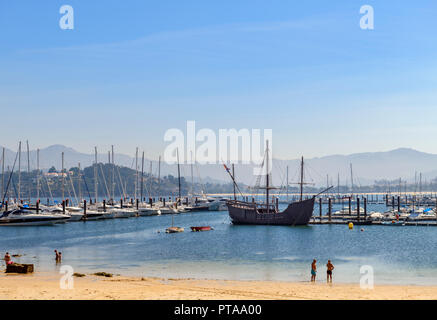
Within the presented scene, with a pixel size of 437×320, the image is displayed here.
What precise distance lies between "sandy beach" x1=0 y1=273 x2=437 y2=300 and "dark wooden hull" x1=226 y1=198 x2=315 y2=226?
67132mm

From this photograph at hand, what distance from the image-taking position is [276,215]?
112m

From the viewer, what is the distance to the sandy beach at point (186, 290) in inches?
1299

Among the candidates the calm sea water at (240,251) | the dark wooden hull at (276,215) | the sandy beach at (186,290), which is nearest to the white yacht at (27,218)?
the calm sea water at (240,251)

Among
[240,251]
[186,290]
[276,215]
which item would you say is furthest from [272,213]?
[186,290]

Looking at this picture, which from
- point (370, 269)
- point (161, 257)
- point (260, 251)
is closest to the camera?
point (370, 269)

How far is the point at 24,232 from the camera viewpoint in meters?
99.2

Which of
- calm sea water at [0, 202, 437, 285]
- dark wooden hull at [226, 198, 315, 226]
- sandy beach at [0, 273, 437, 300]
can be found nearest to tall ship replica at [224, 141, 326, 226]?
dark wooden hull at [226, 198, 315, 226]

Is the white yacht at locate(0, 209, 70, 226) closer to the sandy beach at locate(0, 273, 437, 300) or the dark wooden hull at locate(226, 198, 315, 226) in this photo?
the dark wooden hull at locate(226, 198, 315, 226)

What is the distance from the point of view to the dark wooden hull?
109750 millimetres
